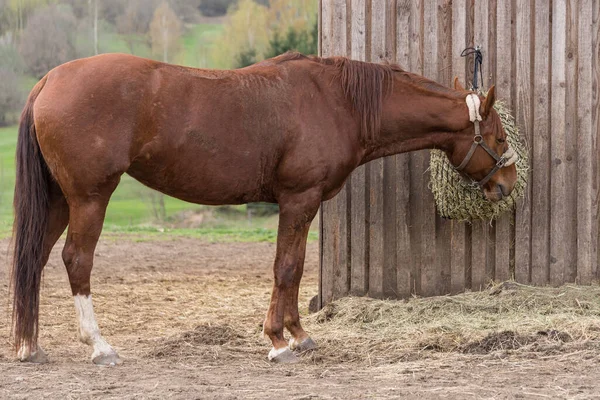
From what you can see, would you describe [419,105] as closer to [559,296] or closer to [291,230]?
[291,230]

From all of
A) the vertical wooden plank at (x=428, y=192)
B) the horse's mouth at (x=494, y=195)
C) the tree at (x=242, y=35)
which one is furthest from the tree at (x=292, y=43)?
the horse's mouth at (x=494, y=195)

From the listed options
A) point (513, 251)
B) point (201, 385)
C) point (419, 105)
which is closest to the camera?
point (201, 385)

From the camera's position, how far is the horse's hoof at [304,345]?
5.81 meters

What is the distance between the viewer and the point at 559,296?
656cm

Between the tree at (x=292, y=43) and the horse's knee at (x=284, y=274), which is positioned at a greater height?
the tree at (x=292, y=43)

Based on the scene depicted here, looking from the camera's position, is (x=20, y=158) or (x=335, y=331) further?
(x=335, y=331)

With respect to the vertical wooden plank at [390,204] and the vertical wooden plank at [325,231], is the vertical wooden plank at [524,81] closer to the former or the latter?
the vertical wooden plank at [390,204]

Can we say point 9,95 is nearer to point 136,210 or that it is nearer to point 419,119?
point 136,210

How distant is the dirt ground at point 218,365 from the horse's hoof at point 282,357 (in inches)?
3.4

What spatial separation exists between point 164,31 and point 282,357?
27.5 meters

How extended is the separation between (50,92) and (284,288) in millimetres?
2055

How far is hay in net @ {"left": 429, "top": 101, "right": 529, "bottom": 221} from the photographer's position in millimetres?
6410

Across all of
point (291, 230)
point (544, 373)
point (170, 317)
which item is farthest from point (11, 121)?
point (544, 373)

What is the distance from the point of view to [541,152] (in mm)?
6867
